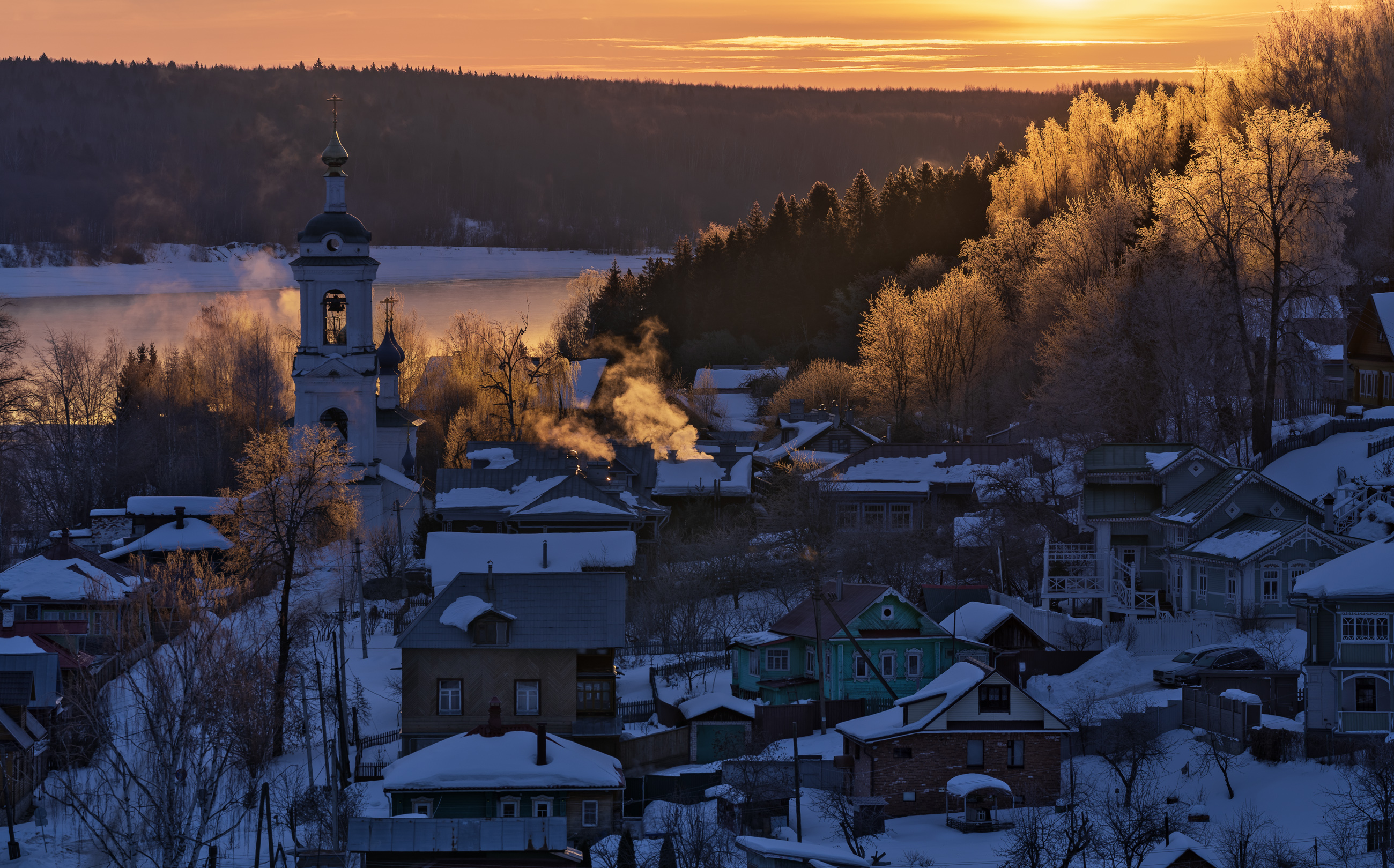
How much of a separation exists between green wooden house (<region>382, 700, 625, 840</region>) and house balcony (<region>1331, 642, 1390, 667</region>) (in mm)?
13394

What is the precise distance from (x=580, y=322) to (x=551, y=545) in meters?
53.5

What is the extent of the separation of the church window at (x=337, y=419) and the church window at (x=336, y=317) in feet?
7.59

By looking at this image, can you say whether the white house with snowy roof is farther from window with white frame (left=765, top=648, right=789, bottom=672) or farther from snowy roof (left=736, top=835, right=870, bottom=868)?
snowy roof (left=736, top=835, right=870, bottom=868)

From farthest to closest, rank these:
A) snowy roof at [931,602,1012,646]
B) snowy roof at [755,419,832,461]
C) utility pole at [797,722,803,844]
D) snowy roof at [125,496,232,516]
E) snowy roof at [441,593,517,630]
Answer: snowy roof at [755,419,832,461]
snowy roof at [125,496,232,516]
snowy roof at [931,602,1012,646]
snowy roof at [441,593,517,630]
utility pole at [797,722,803,844]

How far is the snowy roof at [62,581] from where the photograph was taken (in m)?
47.9

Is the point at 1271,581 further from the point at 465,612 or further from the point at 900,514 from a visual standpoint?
the point at 900,514

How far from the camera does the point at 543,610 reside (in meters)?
38.9

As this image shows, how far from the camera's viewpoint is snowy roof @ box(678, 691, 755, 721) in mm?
38031

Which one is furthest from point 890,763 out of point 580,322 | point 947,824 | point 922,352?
point 580,322

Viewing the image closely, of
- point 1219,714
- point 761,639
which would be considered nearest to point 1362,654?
point 1219,714

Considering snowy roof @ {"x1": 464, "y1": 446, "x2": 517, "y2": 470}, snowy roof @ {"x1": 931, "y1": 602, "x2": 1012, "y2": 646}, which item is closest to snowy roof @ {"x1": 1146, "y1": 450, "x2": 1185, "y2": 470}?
snowy roof @ {"x1": 931, "y1": 602, "x2": 1012, "y2": 646}

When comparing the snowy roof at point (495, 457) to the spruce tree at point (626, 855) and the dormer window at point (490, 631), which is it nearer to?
the dormer window at point (490, 631)

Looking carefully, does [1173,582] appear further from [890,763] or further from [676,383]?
[676,383]

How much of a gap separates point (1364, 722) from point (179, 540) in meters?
36.9
